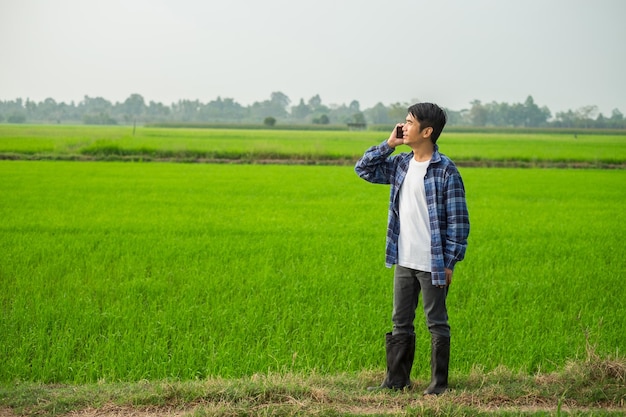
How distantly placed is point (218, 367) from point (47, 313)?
1814 millimetres

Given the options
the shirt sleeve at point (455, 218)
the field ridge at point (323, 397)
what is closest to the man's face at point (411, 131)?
the shirt sleeve at point (455, 218)

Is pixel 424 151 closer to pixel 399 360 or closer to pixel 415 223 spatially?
pixel 415 223

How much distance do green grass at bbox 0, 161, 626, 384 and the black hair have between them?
5.08 feet

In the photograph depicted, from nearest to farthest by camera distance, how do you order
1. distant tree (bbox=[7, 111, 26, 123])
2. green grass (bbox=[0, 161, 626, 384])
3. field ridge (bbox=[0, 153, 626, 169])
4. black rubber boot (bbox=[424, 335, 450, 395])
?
black rubber boot (bbox=[424, 335, 450, 395]) → green grass (bbox=[0, 161, 626, 384]) → field ridge (bbox=[0, 153, 626, 169]) → distant tree (bbox=[7, 111, 26, 123])

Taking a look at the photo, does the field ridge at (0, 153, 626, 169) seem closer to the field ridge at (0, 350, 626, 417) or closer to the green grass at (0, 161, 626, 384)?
the green grass at (0, 161, 626, 384)

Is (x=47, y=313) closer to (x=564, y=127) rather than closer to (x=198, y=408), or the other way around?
(x=198, y=408)

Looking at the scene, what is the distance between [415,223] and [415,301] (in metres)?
0.42

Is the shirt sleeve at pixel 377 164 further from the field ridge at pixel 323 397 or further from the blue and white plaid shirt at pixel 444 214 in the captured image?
the field ridge at pixel 323 397

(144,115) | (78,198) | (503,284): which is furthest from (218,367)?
(144,115)

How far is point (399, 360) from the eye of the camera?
3.53 m

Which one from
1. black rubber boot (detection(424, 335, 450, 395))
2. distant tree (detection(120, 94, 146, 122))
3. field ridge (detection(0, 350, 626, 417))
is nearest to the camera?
field ridge (detection(0, 350, 626, 417))

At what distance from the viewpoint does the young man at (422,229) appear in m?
3.33

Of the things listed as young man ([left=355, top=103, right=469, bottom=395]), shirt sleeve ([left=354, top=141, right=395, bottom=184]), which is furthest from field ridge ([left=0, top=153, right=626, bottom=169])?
young man ([left=355, top=103, right=469, bottom=395])

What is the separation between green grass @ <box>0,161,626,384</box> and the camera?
173 inches
